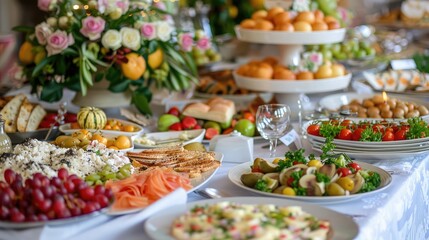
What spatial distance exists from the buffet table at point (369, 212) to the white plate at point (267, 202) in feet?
0.13

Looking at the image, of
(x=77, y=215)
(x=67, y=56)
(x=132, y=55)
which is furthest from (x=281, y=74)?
(x=77, y=215)

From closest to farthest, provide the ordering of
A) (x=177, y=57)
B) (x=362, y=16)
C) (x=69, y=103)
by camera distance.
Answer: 1. (x=177, y=57)
2. (x=69, y=103)
3. (x=362, y=16)

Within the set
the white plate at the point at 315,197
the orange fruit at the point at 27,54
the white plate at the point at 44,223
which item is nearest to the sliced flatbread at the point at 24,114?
the orange fruit at the point at 27,54

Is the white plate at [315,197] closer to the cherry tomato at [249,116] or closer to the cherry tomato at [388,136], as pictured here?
the cherry tomato at [388,136]

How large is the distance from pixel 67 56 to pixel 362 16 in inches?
193

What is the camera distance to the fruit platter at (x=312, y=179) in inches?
64.4

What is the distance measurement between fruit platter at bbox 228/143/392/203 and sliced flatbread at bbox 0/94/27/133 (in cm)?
89

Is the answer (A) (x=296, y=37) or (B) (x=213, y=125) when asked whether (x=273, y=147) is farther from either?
(A) (x=296, y=37)

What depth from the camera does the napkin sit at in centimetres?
138

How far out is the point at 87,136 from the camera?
207 cm

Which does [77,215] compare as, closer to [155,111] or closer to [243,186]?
[243,186]

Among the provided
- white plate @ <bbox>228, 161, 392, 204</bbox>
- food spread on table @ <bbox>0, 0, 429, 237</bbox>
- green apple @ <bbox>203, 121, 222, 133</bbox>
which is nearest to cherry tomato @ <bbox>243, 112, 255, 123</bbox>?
food spread on table @ <bbox>0, 0, 429, 237</bbox>

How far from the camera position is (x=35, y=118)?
2.39 m

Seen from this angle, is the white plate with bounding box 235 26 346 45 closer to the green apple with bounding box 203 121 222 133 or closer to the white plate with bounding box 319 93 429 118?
the white plate with bounding box 319 93 429 118
